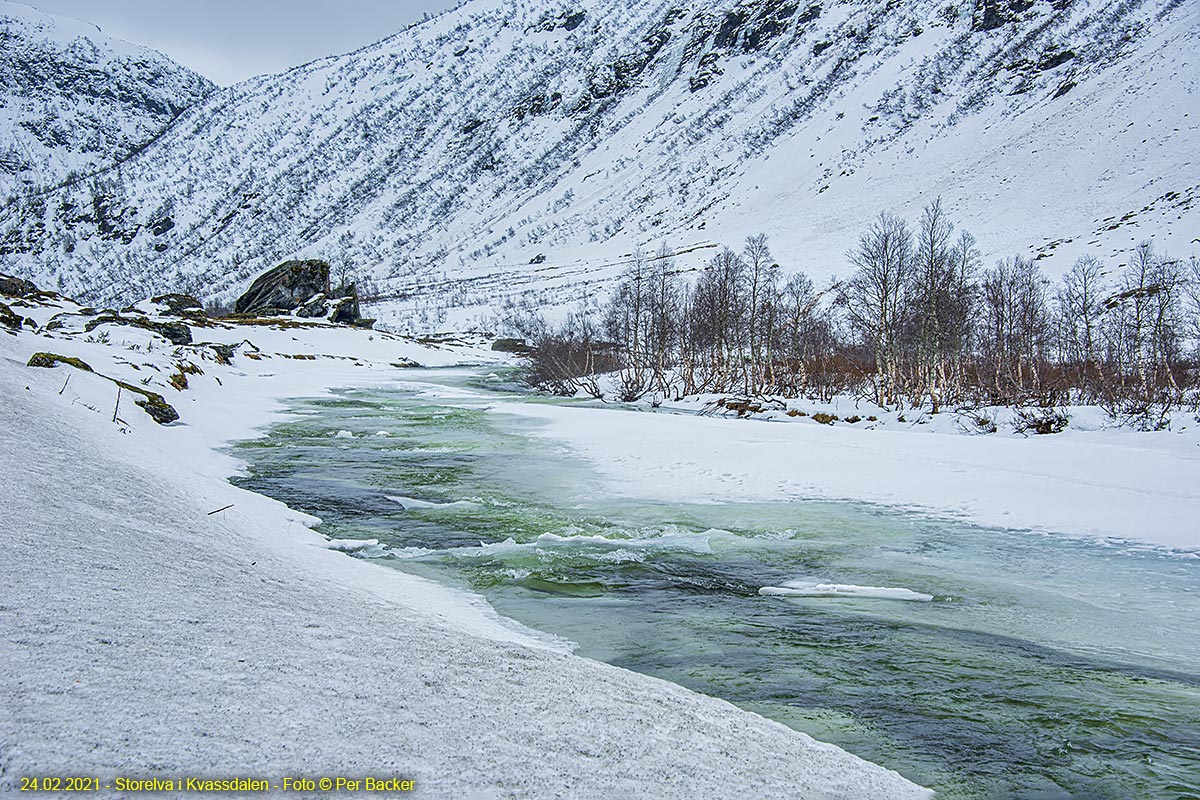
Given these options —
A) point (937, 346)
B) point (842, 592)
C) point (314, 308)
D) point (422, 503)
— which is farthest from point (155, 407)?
point (314, 308)

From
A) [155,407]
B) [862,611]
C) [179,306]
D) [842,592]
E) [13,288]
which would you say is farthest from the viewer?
[179,306]

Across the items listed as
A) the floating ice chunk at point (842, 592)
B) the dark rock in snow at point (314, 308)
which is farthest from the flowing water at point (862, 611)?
the dark rock in snow at point (314, 308)

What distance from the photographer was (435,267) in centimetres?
11856

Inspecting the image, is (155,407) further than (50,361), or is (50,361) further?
(155,407)

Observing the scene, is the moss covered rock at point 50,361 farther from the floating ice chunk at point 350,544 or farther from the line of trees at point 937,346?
the line of trees at point 937,346

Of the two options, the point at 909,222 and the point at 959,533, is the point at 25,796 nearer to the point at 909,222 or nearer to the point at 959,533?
the point at 959,533

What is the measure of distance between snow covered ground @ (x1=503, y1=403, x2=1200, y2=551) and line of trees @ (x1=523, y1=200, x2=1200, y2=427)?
7.50m

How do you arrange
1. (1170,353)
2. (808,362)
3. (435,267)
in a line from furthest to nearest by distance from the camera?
(435,267) → (808,362) → (1170,353)

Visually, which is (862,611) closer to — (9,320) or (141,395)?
(141,395)

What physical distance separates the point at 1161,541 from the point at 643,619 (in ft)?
17.9

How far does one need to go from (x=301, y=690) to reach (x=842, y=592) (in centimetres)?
415

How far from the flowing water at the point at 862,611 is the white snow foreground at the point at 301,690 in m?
0.62

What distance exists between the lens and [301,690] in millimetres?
2236

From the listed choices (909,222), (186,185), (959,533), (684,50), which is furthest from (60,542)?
(186,185)
